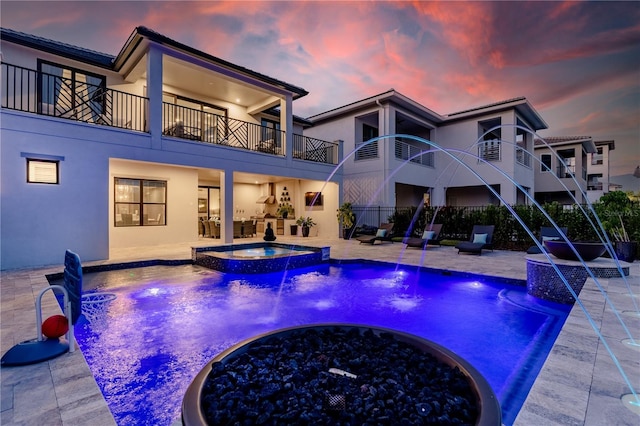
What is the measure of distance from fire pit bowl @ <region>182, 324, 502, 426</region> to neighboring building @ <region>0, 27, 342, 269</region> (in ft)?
28.2

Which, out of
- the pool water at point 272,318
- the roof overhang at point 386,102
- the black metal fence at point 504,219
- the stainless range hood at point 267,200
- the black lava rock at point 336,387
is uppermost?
the roof overhang at point 386,102

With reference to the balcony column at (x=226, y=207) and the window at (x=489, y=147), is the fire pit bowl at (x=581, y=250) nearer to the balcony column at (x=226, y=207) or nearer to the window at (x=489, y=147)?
the balcony column at (x=226, y=207)

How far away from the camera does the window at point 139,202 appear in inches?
453

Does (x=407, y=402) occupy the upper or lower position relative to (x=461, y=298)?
upper

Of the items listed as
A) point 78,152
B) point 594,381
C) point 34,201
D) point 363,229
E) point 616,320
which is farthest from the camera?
point 363,229

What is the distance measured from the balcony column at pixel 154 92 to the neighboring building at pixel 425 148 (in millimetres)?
7870

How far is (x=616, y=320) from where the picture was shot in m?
3.37

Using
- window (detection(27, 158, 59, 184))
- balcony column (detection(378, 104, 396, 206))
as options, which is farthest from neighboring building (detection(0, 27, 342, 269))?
balcony column (detection(378, 104, 396, 206))

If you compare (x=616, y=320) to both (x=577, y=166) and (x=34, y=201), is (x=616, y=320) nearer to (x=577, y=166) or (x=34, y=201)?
(x=34, y=201)

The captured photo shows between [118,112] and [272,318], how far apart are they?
433 inches

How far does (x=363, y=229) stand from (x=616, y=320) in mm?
11520

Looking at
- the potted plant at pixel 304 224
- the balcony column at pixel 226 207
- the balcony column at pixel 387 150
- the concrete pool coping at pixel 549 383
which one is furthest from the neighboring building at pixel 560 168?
the balcony column at pixel 226 207

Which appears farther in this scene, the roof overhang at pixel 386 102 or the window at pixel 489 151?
the window at pixel 489 151

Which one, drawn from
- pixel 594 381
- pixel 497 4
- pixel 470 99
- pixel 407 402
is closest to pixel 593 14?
pixel 497 4
